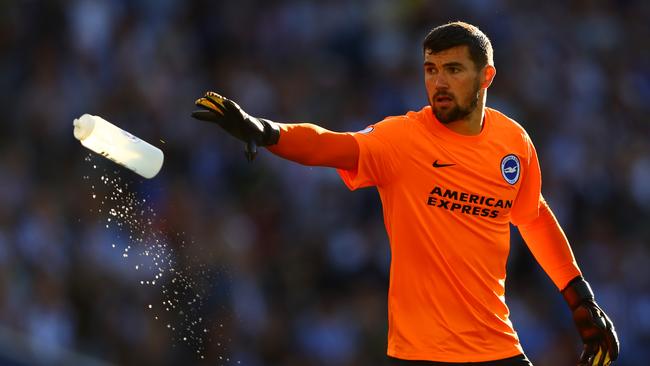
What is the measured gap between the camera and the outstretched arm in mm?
5469

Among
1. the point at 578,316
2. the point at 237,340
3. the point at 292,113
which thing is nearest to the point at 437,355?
the point at 578,316

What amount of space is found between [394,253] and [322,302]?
6046 millimetres

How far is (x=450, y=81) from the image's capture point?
618 cm

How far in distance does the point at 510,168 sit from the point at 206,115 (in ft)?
5.99

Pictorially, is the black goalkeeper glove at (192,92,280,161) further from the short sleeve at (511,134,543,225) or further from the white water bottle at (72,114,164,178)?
the short sleeve at (511,134,543,225)

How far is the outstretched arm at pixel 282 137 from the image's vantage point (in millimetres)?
5469

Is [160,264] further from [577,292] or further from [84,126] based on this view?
[84,126]

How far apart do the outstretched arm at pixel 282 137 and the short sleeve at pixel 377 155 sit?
47 mm

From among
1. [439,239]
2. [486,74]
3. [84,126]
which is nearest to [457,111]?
[486,74]

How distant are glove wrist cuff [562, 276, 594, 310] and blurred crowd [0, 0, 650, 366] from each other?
4442 millimetres

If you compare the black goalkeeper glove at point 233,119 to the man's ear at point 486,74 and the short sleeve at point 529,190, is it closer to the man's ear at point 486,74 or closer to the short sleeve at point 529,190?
the man's ear at point 486,74

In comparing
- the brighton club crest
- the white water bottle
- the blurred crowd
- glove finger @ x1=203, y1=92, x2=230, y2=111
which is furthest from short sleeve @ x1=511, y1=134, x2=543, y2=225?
the blurred crowd

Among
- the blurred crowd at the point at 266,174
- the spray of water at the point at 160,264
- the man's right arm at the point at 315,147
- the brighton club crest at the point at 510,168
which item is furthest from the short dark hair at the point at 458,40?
the spray of water at the point at 160,264

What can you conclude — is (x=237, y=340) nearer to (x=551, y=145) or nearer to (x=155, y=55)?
(x=155, y=55)
